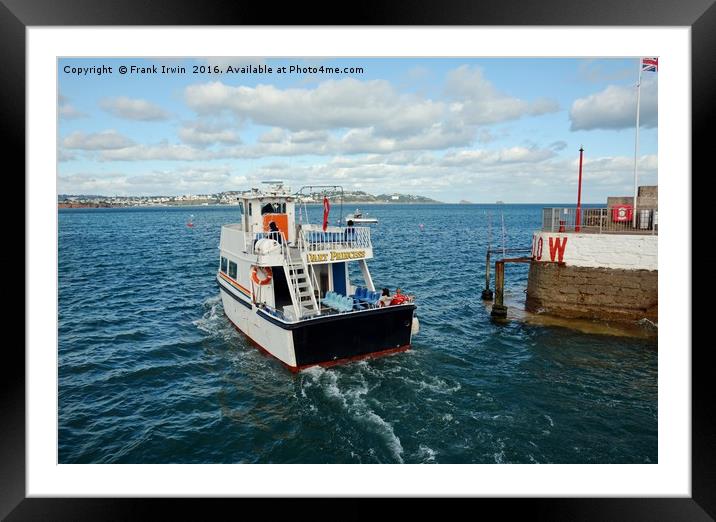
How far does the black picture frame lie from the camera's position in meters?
6.77

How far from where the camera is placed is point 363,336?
1499cm

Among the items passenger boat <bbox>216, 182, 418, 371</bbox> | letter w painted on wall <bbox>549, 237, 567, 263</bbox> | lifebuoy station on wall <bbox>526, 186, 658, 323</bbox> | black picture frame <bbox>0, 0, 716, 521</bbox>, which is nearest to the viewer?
black picture frame <bbox>0, 0, 716, 521</bbox>

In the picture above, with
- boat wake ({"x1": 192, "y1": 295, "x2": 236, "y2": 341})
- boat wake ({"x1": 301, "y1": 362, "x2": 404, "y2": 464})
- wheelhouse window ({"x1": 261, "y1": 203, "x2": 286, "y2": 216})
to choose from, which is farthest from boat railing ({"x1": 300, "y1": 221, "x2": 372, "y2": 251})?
boat wake ({"x1": 192, "y1": 295, "x2": 236, "y2": 341})

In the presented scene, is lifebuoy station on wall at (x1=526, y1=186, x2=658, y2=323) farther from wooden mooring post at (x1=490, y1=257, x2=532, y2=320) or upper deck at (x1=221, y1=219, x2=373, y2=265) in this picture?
upper deck at (x1=221, y1=219, x2=373, y2=265)

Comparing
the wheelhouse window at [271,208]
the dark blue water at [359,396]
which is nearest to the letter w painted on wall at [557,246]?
the dark blue water at [359,396]

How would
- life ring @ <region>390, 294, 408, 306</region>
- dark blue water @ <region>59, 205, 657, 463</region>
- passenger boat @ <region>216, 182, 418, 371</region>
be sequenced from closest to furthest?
dark blue water @ <region>59, 205, 657, 463</region>, passenger boat @ <region>216, 182, 418, 371</region>, life ring @ <region>390, 294, 408, 306</region>

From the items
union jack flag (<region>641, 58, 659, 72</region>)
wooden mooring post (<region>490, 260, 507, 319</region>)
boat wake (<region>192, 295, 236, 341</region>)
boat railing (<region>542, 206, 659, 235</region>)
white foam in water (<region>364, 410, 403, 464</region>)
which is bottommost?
white foam in water (<region>364, 410, 403, 464</region>)

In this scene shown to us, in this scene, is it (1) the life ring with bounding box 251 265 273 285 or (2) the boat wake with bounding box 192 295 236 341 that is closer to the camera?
(1) the life ring with bounding box 251 265 273 285

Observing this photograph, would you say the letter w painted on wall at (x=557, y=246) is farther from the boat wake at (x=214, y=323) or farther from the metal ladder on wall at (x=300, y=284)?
the boat wake at (x=214, y=323)

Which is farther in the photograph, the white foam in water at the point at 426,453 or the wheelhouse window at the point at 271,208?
the wheelhouse window at the point at 271,208
